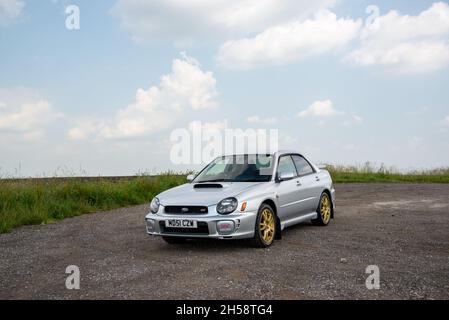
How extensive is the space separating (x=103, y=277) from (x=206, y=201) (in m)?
1.92

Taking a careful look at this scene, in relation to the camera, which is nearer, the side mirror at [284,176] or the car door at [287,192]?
the side mirror at [284,176]

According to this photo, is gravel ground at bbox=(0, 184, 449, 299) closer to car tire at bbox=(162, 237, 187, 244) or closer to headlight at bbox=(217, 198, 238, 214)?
car tire at bbox=(162, 237, 187, 244)

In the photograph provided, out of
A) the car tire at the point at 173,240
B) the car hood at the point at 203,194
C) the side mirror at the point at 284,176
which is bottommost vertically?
the car tire at the point at 173,240

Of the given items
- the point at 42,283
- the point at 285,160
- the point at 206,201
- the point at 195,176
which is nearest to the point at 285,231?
the point at 285,160

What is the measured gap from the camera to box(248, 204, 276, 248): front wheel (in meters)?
7.76

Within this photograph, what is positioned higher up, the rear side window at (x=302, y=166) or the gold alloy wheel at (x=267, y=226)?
the rear side window at (x=302, y=166)

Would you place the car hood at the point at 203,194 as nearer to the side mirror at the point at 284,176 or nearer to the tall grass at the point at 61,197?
the side mirror at the point at 284,176

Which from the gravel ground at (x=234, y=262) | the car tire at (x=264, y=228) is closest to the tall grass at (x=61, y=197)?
the gravel ground at (x=234, y=262)

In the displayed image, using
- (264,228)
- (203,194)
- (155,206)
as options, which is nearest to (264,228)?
(264,228)

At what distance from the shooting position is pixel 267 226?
806cm

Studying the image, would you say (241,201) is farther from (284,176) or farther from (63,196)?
(63,196)

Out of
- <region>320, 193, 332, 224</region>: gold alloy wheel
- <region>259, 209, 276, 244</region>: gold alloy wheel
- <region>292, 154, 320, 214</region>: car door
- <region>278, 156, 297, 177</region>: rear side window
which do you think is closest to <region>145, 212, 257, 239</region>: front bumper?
<region>259, 209, 276, 244</region>: gold alloy wheel

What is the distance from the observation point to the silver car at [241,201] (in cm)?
750

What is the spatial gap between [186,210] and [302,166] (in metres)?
3.09
